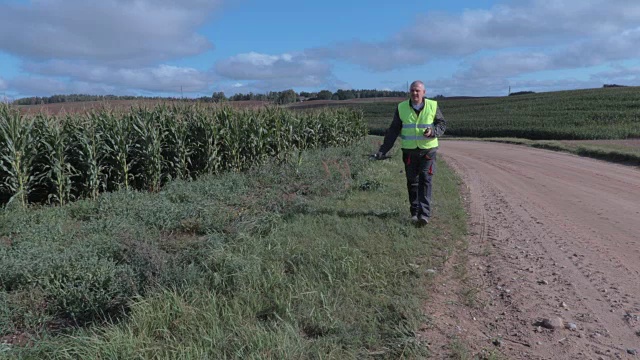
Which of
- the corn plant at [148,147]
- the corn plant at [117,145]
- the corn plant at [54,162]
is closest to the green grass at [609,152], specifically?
the corn plant at [148,147]

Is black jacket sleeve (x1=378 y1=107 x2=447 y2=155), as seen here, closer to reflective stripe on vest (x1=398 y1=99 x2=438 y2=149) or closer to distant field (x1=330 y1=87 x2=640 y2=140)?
reflective stripe on vest (x1=398 y1=99 x2=438 y2=149)

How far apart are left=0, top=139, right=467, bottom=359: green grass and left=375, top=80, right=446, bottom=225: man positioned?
1.43ft

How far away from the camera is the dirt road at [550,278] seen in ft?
12.2

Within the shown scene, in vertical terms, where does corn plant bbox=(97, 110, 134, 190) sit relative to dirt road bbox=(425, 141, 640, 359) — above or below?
above

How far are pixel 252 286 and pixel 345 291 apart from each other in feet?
3.02

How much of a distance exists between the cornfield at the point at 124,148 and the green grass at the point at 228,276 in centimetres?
155

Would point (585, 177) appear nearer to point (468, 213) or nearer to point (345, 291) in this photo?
point (468, 213)

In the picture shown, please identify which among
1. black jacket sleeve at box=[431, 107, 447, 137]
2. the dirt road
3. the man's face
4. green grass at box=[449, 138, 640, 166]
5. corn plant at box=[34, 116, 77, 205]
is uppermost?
the man's face

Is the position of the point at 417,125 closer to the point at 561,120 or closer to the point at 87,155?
the point at 87,155

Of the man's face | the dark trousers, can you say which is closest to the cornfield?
the dark trousers

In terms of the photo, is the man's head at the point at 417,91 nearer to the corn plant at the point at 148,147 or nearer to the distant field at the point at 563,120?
the corn plant at the point at 148,147

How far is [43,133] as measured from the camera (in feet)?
30.9

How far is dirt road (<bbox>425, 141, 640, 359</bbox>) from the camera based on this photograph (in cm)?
373

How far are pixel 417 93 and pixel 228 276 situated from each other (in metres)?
3.91
